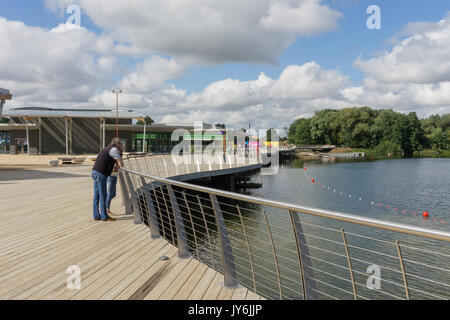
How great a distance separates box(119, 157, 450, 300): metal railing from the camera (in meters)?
2.48

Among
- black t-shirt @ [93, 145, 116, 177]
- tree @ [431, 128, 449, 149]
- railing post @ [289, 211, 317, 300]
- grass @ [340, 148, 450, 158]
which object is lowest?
grass @ [340, 148, 450, 158]

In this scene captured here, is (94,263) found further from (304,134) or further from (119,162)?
(304,134)

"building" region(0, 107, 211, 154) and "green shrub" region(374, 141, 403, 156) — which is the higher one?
"building" region(0, 107, 211, 154)

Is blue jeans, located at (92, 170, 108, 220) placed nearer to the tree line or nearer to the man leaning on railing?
the man leaning on railing

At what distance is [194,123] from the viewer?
5228cm

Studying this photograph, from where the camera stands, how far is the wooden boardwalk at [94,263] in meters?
3.48

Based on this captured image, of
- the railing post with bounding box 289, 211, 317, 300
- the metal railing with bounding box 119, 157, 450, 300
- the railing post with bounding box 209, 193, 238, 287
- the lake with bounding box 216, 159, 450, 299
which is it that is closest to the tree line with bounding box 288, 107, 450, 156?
the lake with bounding box 216, 159, 450, 299

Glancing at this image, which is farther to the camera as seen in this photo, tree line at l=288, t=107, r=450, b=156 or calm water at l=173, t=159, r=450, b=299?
tree line at l=288, t=107, r=450, b=156

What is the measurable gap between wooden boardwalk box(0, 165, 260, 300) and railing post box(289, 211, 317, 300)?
0.67 meters

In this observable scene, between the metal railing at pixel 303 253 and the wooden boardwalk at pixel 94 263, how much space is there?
30 cm

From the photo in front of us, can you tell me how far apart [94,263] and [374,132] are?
94679 mm

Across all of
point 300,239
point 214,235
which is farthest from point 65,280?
point 214,235
